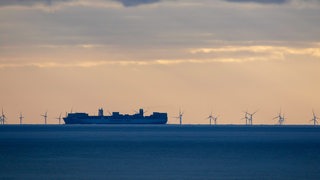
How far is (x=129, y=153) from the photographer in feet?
→ 489

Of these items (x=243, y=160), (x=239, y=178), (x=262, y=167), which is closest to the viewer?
(x=239, y=178)

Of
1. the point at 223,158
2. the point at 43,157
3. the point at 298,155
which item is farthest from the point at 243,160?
the point at 43,157

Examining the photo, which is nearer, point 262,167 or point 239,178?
point 239,178

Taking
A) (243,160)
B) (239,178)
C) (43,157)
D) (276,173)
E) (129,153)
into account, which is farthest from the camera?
(129,153)

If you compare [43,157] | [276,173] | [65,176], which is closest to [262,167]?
[276,173]

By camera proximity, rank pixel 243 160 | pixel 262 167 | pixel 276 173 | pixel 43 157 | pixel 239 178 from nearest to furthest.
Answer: pixel 239 178 < pixel 276 173 < pixel 262 167 < pixel 243 160 < pixel 43 157

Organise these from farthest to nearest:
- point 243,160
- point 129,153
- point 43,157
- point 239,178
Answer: point 129,153 → point 43,157 → point 243,160 → point 239,178

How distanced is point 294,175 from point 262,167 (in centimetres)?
1189

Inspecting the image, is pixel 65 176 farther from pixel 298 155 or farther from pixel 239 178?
pixel 298 155

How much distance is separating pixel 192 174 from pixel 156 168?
32.0 feet

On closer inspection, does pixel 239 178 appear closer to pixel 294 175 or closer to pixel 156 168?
pixel 294 175

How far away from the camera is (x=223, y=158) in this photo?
13438 cm

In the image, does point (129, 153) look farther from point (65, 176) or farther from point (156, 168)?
point (65, 176)

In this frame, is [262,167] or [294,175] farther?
[262,167]
